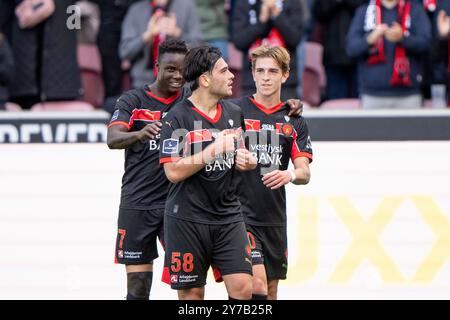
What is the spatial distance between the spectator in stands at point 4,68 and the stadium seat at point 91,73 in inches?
41.8

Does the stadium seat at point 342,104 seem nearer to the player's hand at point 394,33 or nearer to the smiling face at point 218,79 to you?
the player's hand at point 394,33

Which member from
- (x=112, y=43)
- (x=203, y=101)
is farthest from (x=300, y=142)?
(x=112, y=43)

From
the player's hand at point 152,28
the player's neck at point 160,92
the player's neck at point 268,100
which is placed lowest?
the player's neck at point 268,100

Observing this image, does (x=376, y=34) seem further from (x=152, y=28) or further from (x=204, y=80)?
(x=204, y=80)

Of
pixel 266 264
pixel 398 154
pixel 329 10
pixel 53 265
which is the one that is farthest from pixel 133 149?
pixel 329 10

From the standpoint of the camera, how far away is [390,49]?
10641 millimetres

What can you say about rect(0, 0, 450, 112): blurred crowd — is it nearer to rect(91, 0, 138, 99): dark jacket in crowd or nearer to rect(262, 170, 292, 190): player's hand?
rect(91, 0, 138, 99): dark jacket in crowd

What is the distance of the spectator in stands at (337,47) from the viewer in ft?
36.7

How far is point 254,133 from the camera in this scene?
8258 mm

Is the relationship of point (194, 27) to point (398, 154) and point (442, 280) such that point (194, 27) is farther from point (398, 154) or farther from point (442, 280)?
point (442, 280)

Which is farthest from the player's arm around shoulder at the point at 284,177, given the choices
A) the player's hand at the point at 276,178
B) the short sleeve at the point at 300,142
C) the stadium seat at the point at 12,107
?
the stadium seat at the point at 12,107

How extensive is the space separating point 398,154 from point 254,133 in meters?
2.37

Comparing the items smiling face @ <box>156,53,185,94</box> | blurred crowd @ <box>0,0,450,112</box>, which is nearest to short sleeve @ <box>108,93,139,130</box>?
smiling face @ <box>156,53,185,94</box>
